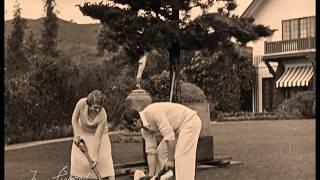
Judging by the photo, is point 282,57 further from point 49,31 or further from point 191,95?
point 49,31

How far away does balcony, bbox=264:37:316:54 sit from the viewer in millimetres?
14769

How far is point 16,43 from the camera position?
1039cm

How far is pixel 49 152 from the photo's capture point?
494 inches

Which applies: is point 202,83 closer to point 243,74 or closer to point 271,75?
point 243,74

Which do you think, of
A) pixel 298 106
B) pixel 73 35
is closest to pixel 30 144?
pixel 73 35

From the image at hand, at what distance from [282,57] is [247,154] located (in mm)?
5732

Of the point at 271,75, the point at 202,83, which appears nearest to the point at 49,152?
the point at 202,83

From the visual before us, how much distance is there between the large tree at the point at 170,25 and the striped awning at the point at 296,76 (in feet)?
12.5

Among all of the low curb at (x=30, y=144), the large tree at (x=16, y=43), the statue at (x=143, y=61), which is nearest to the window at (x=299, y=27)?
the statue at (x=143, y=61)

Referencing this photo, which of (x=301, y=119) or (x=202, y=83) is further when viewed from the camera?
(x=301, y=119)

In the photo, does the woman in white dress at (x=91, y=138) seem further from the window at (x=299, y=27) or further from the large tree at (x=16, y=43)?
the window at (x=299, y=27)

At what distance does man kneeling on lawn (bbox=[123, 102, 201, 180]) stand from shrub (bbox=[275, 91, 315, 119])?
27.3 feet

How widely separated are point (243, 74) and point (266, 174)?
5.63m

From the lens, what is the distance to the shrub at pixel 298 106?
15.9 meters
